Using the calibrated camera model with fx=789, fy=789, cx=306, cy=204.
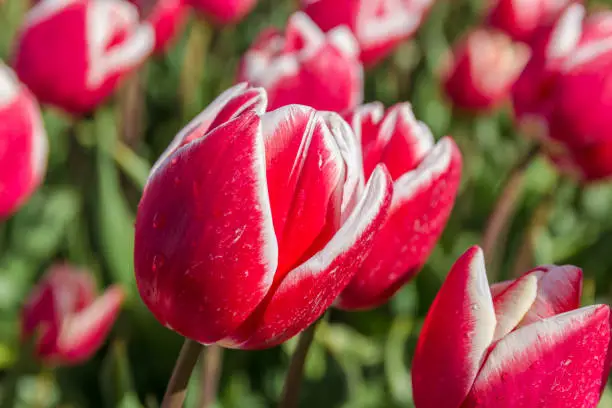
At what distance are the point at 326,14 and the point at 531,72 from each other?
0.22 meters

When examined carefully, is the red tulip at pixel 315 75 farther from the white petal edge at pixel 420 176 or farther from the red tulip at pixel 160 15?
the red tulip at pixel 160 15

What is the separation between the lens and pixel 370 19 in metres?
0.87

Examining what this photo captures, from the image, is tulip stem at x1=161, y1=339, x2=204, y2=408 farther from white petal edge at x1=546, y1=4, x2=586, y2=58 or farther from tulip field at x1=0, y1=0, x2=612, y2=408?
white petal edge at x1=546, y1=4, x2=586, y2=58

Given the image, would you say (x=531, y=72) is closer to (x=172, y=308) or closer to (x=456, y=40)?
(x=172, y=308)

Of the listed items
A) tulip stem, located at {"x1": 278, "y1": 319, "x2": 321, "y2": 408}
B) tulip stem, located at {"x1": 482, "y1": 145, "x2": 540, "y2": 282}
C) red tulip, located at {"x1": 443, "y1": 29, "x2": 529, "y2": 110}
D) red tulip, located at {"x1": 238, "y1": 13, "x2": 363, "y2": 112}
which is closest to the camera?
tulip stem, located at {"x1": 278, "y1": 319, "x2": 321, "y2": 408}

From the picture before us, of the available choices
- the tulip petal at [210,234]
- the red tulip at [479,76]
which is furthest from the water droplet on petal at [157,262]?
the red tulip at [479,76]

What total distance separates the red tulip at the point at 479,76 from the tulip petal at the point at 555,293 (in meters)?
0.66

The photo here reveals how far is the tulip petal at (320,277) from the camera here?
316 millimetres

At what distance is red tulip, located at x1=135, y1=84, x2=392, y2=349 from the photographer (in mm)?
313

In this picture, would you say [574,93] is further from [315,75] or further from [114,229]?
[114,229]

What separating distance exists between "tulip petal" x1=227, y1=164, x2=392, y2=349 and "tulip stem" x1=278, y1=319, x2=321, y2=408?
83 millimetres

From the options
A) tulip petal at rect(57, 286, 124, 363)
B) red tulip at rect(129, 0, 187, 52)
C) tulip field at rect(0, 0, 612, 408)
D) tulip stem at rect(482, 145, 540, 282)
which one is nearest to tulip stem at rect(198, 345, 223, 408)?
tulip field at rect(0, 0, 612, 408)

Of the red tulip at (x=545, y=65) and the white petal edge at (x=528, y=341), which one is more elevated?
the white petal edge at (x=528, y=341)

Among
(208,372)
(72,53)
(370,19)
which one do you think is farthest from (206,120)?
(370,19)
